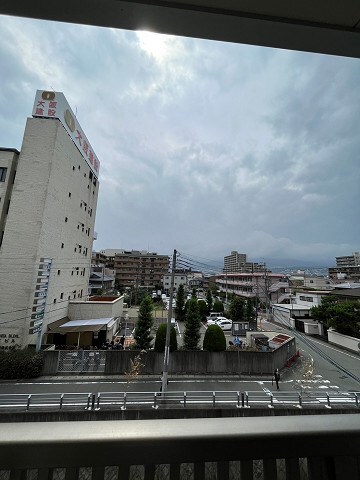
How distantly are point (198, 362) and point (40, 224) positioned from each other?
1030 cm

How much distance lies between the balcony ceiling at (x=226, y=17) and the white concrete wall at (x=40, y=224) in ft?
41.6

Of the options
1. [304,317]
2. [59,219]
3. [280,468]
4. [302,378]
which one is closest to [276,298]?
[304,317]

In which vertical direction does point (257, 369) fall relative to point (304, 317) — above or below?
below

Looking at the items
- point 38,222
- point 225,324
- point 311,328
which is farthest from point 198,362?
point 311,328

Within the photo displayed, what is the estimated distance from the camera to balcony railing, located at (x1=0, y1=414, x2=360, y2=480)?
24.1 inches

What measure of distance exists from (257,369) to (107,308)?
384 inches

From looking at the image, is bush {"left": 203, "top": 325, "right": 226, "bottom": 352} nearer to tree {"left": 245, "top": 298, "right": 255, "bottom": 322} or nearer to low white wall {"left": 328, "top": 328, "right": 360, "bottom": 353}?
low white wall {"left": 328, "top": 328, "right": 360, "bottom": 353}

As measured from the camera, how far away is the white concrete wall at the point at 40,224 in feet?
36.9

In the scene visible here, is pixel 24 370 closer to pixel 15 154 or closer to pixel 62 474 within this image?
pixel 15 154

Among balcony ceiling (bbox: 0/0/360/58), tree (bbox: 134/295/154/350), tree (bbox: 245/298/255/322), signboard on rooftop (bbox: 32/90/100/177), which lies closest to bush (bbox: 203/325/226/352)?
tree (bbox: 134/295/154/350)

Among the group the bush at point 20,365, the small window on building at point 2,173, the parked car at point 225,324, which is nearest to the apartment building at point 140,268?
the parked car at point 225,324

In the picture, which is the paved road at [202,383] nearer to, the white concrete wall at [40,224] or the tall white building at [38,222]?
the tall white building at [38,222]

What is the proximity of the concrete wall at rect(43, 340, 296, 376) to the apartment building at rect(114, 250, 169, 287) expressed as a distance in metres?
33.4

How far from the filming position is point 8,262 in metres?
11.4
